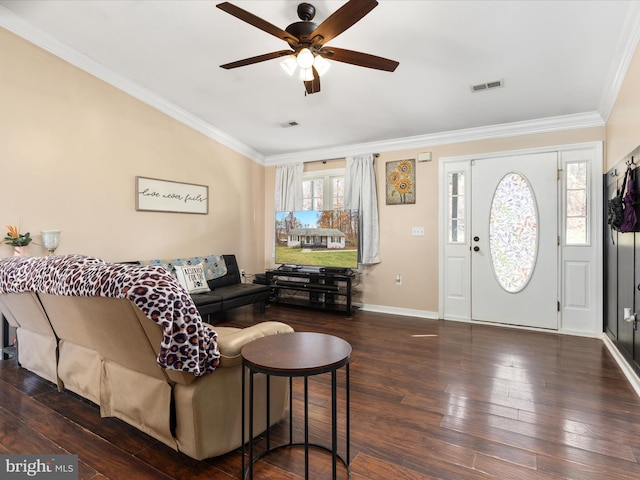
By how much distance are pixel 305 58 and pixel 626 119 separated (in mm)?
2765

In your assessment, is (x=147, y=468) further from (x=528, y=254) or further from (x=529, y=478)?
(x=528, y=254)

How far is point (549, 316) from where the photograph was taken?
3854mm

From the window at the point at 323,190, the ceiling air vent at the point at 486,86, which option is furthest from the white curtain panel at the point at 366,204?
the ceiling air vent at the point at 486,86

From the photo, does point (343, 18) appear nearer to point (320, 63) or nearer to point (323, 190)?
point (320, 63)

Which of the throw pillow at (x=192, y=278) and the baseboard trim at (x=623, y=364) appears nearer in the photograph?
the baseboard trim at (x=623, y=364)

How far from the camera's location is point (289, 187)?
217 inches

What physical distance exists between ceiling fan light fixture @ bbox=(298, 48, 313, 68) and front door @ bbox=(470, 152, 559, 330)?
2.94 meters

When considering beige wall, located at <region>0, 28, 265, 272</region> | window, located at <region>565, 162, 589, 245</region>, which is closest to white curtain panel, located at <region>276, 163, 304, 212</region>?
beige wall, located at <region>0, 28, 265, 272</region>

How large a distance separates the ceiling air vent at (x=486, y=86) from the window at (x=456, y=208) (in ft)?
4.22

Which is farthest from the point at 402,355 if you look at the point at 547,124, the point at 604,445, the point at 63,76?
the point at 63,76

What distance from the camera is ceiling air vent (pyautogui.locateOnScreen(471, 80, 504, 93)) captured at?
3109 millimetres

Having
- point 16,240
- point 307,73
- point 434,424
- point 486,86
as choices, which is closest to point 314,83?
point 307,73

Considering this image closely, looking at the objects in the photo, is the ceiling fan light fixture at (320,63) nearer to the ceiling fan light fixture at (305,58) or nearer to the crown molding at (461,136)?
the ceiling fan light fixture at (305,58)

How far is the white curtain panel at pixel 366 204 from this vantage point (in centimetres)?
483
